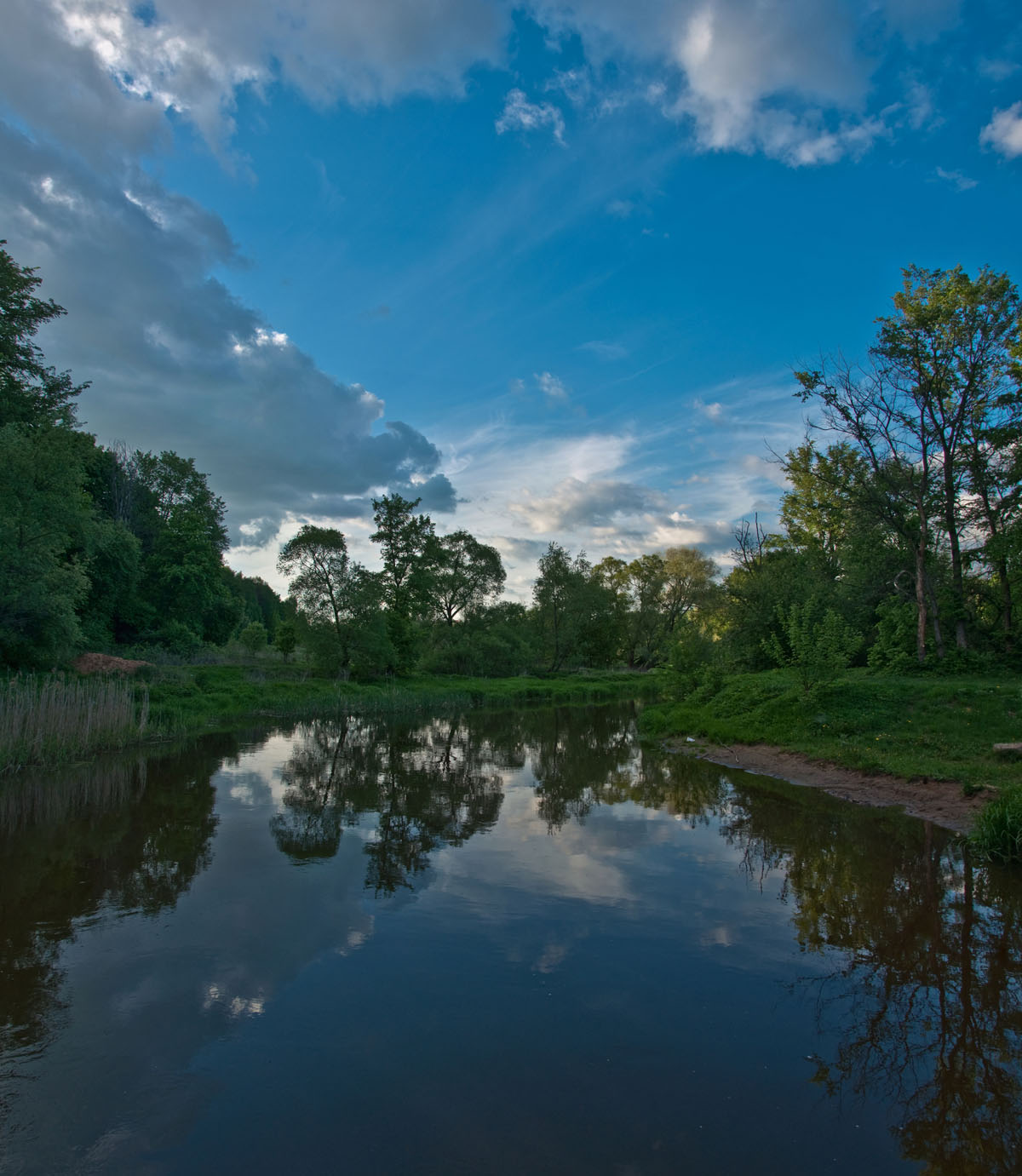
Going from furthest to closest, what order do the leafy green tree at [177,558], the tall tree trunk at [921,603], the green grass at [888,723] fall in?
the leafy green tree at [177,558] < the tall tree trunk at [921,603] < the green grass at [888,723]

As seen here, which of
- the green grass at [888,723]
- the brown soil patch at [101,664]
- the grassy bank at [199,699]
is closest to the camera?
the green grass at [888,723]

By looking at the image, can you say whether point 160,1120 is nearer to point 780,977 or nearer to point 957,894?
point 780,977

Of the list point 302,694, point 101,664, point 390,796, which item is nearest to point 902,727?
point 390,796

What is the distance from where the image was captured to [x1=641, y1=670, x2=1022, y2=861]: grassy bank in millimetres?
10452

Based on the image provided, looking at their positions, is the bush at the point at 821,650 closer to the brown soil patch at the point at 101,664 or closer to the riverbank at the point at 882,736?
the riverbank at the point at 882,736

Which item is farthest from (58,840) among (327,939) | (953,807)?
(953,807)

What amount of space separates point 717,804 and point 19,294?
33731mm

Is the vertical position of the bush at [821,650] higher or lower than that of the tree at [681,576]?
lower

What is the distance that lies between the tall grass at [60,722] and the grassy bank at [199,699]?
0.02m

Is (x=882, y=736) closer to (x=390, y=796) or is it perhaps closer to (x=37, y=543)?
(x=390, y=796)

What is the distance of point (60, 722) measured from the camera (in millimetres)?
15336

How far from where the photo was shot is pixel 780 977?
5.48 m

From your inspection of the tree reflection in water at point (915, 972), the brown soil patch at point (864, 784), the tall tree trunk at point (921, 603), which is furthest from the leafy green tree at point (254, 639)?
the tree reflection in water at point (915, 972)

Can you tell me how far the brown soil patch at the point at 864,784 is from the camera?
1017 centimetres
